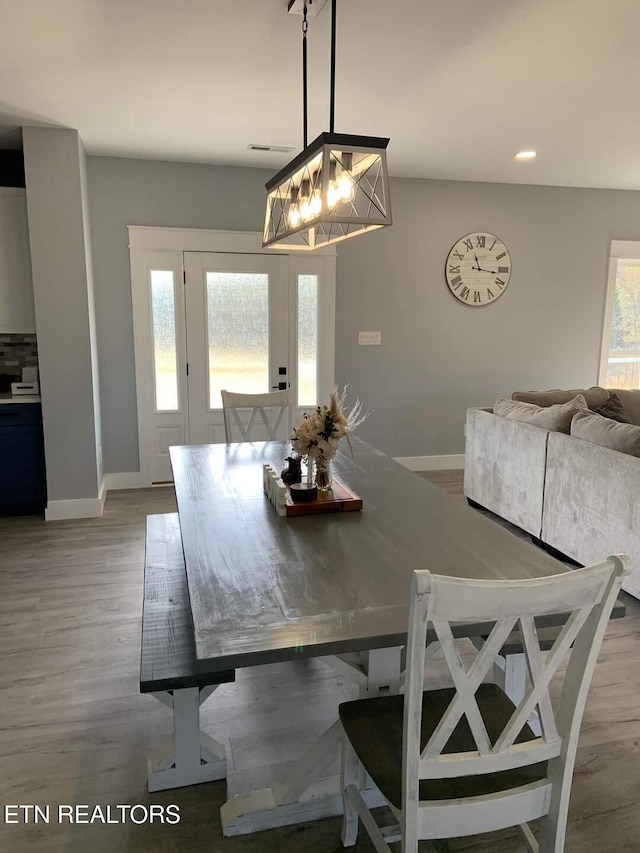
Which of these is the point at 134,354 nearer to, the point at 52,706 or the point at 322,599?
the point at 52,706

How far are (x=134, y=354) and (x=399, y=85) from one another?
292 cm

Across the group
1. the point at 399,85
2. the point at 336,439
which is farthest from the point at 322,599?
the point at 399,85

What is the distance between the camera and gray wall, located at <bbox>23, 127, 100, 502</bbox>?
414cm

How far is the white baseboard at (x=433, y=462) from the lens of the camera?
19.4 ft

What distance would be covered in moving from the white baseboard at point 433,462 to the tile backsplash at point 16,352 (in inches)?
130

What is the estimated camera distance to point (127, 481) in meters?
5.24

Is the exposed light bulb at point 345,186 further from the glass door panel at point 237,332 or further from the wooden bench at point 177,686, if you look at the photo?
the glass door panel at point 237,332

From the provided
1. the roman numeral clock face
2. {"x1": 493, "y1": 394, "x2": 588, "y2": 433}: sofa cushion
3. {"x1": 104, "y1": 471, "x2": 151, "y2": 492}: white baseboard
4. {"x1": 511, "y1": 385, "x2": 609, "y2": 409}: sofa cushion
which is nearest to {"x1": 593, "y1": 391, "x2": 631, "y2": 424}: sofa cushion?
{"x1": 511, "y1": 385, "x2": 609, "y2": 409}: sofa cushion

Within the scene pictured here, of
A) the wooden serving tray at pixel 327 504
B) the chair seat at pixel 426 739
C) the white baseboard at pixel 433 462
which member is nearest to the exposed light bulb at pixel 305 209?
the wooden serving tray at pixel 327 504

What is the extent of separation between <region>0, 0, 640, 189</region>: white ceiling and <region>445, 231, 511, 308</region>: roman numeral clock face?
3.72ft

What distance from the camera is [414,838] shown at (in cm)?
129

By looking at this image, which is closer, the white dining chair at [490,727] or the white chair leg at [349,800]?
the white dining chair at [490,727]

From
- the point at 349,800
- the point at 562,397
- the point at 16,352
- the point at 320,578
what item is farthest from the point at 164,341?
the point at 349,800

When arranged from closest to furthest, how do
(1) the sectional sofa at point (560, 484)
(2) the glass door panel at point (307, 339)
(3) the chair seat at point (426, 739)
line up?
(3) the chair seat at point (426, 739) < (1) the sectional sofa at point (560, 484) < (2) the glass door panel at point (307, 339)
